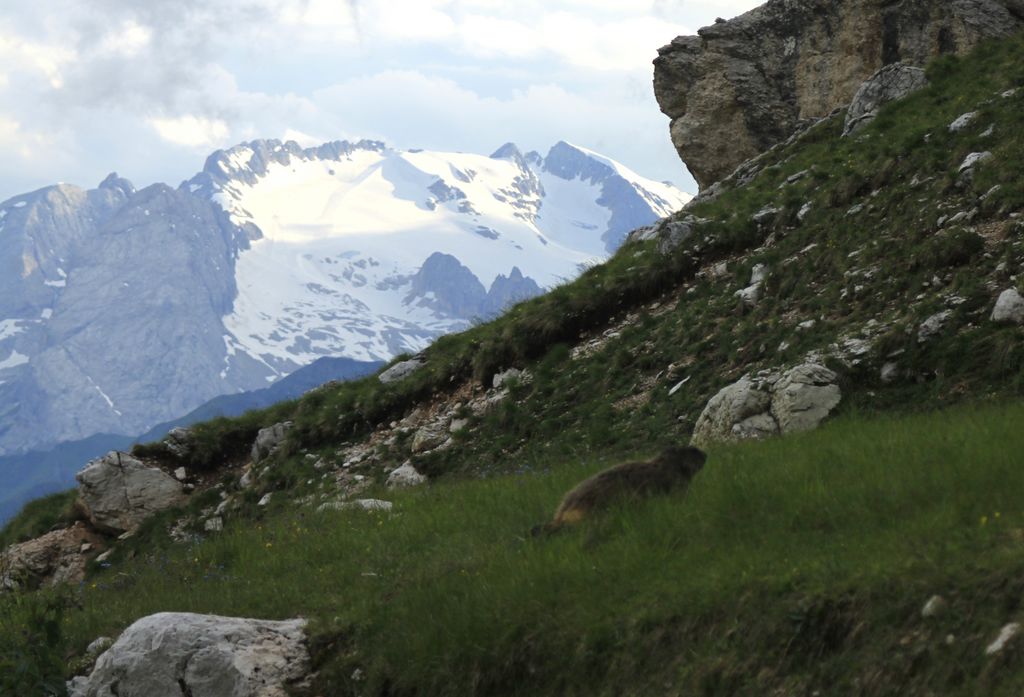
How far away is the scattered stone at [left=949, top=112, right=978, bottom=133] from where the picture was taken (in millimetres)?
25594

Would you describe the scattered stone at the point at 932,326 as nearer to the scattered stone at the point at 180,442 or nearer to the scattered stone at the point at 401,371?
the scattered stone at the point at 401,371

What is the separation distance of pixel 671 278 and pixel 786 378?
962 cm

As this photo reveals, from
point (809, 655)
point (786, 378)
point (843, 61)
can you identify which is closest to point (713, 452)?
point (786, 378)

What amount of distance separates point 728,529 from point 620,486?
1782mm

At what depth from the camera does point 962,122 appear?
25766 millimetres

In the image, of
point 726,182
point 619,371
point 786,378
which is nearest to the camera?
point 786,378

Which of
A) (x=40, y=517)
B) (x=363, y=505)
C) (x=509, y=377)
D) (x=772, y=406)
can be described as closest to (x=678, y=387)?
(x=772, y=406)

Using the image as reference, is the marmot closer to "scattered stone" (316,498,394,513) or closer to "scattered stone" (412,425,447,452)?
"scattered stone" (316,498,394,513)

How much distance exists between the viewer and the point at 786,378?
59.2ft

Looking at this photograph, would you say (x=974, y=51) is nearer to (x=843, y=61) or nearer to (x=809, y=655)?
(x=843, y=61)

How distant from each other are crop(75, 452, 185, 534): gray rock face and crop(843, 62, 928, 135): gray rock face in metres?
20.9

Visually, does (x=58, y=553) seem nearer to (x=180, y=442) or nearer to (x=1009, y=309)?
(x=180, y=442)

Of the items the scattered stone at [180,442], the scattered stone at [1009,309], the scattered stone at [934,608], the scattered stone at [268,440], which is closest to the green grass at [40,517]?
the scattered stone at [180,442]

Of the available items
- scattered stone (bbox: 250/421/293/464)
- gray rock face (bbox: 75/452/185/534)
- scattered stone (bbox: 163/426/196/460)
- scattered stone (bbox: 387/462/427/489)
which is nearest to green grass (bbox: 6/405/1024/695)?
scattered stone (bbox: 387/462/427/489)
